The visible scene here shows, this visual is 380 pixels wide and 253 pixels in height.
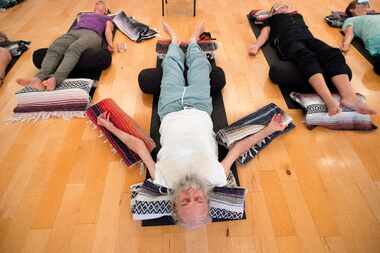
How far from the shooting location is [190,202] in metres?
1.11

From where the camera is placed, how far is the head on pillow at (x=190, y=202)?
1104 mm

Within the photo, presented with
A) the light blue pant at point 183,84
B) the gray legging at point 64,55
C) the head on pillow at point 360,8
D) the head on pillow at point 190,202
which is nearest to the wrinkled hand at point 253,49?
the light blue pant at point 183,84

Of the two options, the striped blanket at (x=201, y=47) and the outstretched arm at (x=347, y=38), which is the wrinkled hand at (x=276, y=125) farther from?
the outstretched arm at (x=347, y=38)

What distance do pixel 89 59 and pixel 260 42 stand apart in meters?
1.47

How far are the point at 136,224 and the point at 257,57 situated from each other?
1.75m

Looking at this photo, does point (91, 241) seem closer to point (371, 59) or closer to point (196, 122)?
point (196, 122)

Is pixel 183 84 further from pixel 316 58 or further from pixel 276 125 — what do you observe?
pixel 316 58

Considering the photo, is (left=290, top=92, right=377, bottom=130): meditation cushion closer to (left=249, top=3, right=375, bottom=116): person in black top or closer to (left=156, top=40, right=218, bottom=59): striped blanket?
(left=249, top=3, right=375, bottom=116): person in black top

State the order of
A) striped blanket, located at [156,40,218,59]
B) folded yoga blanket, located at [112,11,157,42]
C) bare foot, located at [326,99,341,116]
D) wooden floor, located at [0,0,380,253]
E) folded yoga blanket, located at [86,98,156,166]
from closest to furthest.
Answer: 1. wooden floor, located at [0,0,380,253]
2. folded yoga blanket, located at [86,98,156,166]
3. bare foot, located at [326,99,341,116]
4. striped blanket, located at [156,40,218,59]
5. folded yoga blanket, located at [112,11,157,42]

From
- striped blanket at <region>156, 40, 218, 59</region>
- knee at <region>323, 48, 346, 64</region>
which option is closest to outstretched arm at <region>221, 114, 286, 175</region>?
knee at <region>323, 48, 346, 64</region>

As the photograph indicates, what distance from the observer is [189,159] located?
1.29 metres

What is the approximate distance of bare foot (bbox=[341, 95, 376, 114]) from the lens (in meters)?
1.72

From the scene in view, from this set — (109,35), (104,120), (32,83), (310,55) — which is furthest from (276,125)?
(109,35)

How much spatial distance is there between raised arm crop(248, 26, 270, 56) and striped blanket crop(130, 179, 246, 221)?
1.49 meters
